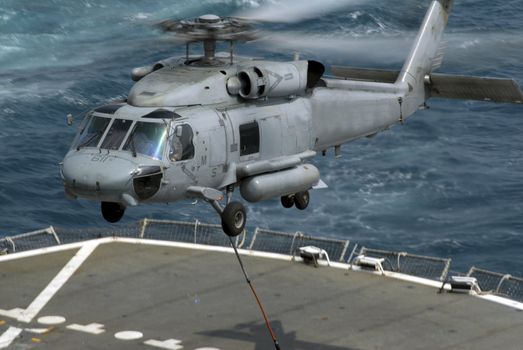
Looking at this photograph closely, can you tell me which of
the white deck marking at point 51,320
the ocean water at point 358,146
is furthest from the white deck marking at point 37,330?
the ocean water at point 358,146

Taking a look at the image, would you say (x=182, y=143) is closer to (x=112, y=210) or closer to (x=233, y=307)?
(x=112, y=210)

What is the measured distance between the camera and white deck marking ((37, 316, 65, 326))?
159ft

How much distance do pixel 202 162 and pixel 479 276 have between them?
42515 millimetres

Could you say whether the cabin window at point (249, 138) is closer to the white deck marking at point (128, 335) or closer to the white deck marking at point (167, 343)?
the white deck marking at point (167, 343)

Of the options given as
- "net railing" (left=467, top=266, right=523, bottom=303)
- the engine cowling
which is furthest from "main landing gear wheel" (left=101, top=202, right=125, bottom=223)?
"net railing" (left=467, top=266, right=523, bottom=303)

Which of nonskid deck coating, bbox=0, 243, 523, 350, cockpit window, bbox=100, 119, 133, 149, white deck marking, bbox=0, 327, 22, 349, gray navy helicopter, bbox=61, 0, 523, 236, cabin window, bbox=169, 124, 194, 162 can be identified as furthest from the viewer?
nonskid deck coating, bbox=0, 243, 523, 350

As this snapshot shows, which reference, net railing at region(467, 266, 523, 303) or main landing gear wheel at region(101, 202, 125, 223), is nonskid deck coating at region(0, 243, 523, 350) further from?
main landing gear wheel at region(101, 202, 125, 223)

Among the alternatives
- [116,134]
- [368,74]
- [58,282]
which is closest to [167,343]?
[58,282]

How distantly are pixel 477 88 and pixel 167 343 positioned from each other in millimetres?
14782

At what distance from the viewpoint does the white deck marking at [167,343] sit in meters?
45.9

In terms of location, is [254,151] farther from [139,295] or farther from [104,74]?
[104,74]

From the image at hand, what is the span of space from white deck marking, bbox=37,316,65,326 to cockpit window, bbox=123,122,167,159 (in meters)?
17.9

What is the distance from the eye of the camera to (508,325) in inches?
1921

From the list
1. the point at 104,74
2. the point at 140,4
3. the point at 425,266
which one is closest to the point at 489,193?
the point at 425,266
